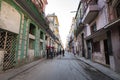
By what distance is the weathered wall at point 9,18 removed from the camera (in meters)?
6.20

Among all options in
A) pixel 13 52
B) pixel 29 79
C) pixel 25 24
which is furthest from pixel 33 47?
pixel 29 79

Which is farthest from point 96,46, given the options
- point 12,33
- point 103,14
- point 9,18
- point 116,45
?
point 9,18

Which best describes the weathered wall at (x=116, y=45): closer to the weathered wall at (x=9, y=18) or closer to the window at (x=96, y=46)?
the window at (x=96, y=46)

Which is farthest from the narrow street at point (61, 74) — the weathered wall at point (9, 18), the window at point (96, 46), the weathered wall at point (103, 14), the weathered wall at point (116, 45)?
the weathered wall at point (103, 14)

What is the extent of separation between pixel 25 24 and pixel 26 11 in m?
1.32

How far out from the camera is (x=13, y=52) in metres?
7.61

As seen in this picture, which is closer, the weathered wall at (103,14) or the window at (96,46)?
the weathered wall at (103,14)

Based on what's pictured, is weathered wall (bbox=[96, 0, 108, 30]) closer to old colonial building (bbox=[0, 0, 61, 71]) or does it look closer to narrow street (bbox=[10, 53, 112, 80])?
narrow street (bbox=[10, 53, 112, 80])

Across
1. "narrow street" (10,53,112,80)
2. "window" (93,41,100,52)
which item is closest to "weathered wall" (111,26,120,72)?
"narrow street" (10,53,112,80)

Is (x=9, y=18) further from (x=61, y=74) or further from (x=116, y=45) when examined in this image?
(x=116, y=45)

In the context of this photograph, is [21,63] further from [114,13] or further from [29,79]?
[114,13]

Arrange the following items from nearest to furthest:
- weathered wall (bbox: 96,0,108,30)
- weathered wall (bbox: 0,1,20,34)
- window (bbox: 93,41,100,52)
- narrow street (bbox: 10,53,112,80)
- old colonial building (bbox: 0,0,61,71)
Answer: narrow street (bbox: 10,53,112,80)
weathered wall (bbox: 0,1,20,34)
old colonial building (bbox: 0,0,61,71)
weathered wall (bbox: 96,0,108,30)
window (bbox: 93,41,100,52)

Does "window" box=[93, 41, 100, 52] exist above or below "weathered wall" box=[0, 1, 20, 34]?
below

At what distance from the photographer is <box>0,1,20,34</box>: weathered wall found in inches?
244
